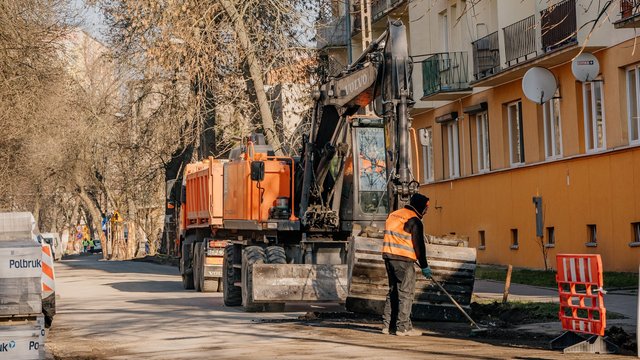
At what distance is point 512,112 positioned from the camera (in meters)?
36.2

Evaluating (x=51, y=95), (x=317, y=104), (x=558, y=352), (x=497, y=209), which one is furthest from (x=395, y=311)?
(x=51, y=95)

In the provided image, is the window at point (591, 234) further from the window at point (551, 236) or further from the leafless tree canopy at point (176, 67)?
the leafless tree canopy at point (176, 67)

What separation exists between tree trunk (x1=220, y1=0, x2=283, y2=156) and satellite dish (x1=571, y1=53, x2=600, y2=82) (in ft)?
26.3

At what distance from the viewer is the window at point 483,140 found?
38125 millimetres

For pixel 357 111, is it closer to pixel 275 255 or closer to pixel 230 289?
pixel 275 255

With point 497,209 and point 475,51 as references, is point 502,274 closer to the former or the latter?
point 497,209

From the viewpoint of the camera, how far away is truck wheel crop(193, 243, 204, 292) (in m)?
29.0

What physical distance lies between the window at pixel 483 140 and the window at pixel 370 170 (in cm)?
1644

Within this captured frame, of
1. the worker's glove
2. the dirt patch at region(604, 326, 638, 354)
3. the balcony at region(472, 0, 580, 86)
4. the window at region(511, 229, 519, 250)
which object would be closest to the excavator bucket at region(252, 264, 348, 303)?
the worker's glove

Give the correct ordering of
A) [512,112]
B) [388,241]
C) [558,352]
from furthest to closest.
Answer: [512,112]
[388,241]
[558,352]

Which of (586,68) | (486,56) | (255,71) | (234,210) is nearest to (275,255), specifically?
(234,210)

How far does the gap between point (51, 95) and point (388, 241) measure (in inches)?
915

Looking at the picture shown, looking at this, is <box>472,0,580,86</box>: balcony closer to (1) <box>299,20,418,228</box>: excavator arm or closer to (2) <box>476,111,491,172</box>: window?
(2) <box>476,111,491,172</box>: window

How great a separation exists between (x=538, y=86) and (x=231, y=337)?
15912 mm
